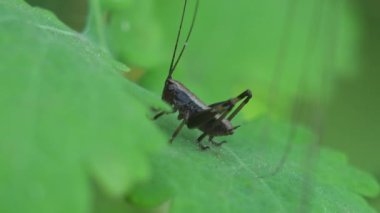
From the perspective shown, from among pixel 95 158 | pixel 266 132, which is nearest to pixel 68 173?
pixel 95 158

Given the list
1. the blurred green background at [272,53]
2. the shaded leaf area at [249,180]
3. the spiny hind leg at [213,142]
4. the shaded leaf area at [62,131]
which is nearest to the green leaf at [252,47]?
the blurred green background at [272,53]

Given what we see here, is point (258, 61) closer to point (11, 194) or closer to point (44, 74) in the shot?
point (44, 74)

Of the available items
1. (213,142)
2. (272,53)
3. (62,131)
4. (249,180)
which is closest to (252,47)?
(272,53)

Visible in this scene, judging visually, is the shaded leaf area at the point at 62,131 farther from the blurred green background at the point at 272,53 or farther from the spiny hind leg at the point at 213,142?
the blurred green background at the point at 272,53

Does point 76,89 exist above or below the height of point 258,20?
above

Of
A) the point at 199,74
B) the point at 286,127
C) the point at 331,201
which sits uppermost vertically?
the point at 331,201

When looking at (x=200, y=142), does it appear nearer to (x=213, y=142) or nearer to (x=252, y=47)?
(x=213, y=142)

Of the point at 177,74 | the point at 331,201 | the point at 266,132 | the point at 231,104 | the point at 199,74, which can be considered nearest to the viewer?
the point at 331,201
